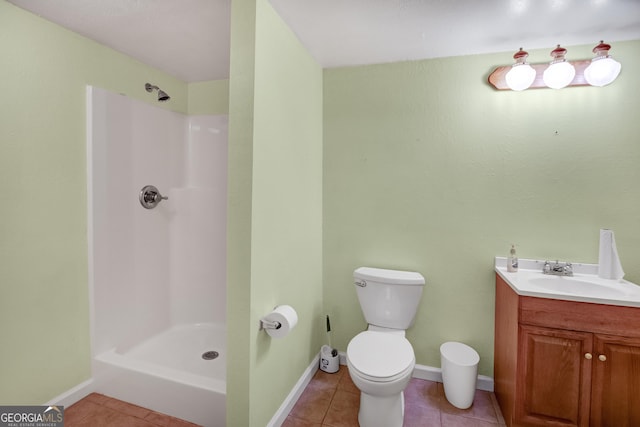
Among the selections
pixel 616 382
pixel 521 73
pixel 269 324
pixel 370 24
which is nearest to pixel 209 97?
pixel 370 24

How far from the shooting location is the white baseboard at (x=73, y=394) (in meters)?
1.68

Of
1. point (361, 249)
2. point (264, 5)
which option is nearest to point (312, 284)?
point (361, 249)

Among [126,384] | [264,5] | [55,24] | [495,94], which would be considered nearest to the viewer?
[264,5]

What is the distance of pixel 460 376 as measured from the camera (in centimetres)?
176

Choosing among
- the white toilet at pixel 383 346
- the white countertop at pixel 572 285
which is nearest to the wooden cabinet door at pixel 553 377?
the white countertop at pixel 572 285

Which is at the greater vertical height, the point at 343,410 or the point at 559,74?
the point at 559,74

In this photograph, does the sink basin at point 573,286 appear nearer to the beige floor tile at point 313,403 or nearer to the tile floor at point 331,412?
the tile floor at point 331,412

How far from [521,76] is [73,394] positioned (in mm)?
3241

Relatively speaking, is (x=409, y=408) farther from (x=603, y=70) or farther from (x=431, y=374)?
(x=603, y=70)

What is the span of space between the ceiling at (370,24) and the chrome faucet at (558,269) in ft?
4.31

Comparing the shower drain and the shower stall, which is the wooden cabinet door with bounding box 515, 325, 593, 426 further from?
the shower drain

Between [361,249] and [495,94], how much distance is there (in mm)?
1357

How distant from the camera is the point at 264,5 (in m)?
1.37

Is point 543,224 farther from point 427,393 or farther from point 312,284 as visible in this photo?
point 312,284
